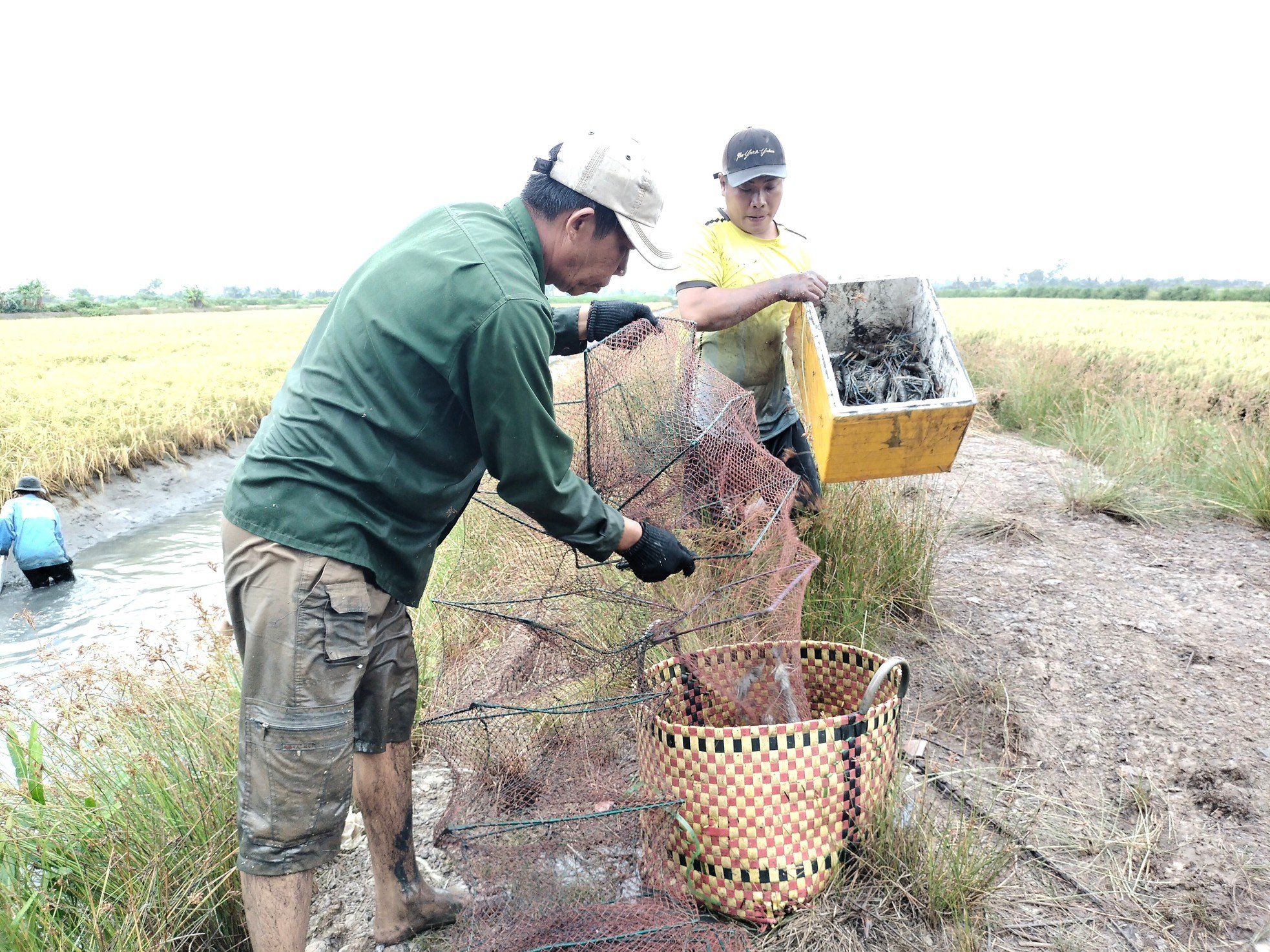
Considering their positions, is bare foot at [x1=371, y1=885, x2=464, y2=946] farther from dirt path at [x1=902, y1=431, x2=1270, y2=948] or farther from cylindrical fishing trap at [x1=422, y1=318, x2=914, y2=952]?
dirt path at [x1=902, y1=431, x2=1270, y2=948]

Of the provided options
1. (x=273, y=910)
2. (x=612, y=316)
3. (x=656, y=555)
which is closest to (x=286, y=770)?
(x=273, y=910)

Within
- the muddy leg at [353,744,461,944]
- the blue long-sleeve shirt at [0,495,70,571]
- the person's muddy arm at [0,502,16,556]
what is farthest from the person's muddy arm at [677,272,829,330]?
the person's muddy arm at [0,502,16,556]

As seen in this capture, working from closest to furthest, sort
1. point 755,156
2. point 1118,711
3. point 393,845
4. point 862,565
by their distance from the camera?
point 393,845
point 1118,711
point 755,156
point 862,565

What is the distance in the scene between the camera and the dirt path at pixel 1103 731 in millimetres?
2176

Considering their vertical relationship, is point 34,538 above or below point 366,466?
below

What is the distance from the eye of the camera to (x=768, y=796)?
2.04 m

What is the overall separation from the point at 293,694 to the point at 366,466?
51cm

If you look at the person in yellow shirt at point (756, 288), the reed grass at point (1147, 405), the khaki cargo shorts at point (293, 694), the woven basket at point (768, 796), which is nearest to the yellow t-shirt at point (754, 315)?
the person in yellow shirt at point (756, 288)

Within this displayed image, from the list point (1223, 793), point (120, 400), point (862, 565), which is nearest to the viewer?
point (1223, 793)

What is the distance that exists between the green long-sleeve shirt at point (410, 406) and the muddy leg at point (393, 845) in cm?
58

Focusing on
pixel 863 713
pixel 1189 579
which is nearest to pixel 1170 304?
pixel 1189 579

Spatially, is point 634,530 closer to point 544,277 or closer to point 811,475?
point 544,277

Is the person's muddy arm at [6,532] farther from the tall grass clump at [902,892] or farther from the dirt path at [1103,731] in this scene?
the tall grass clump at [902,892]

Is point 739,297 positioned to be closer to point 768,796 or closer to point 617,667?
point 617,667
